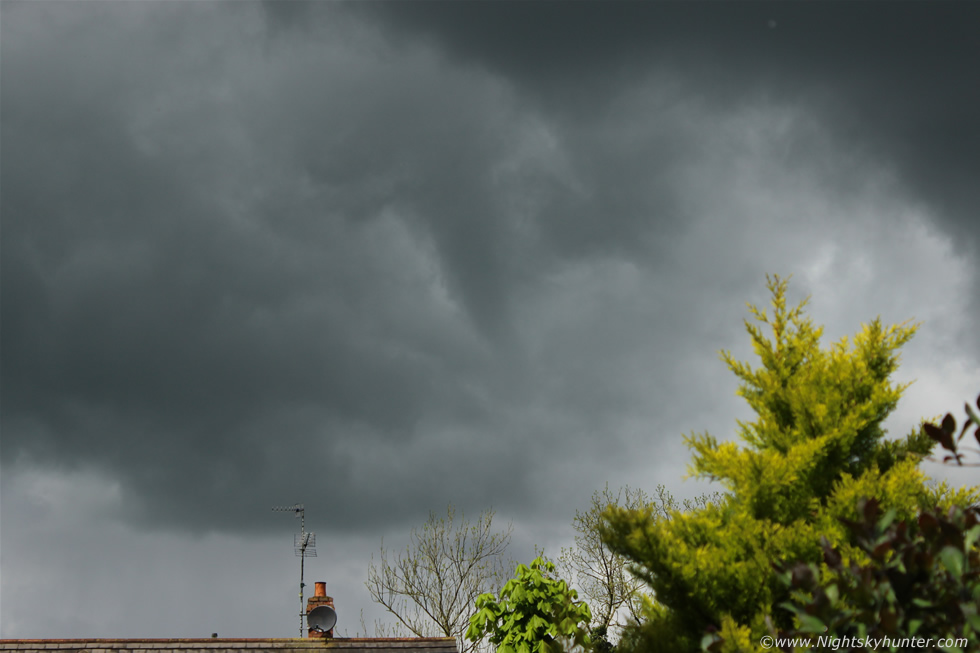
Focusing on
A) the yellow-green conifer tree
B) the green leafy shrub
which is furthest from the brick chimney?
the yellow-green conifer tree

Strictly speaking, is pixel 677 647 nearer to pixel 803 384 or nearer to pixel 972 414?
pixel 803 384

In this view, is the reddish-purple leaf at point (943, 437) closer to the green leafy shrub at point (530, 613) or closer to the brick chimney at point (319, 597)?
the green leafy shrub at point (530, 613)

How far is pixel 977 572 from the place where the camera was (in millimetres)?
4859

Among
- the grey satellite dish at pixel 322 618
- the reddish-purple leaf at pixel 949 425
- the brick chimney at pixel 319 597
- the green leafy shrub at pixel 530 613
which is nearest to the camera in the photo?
the reddish-purple leaf at pixel 949 425

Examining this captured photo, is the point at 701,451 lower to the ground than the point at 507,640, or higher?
higher

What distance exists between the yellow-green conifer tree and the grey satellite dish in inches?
473

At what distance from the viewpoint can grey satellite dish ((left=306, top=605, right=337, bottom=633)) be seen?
21578 mm

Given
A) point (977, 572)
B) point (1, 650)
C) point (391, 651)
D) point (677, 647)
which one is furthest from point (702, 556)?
point (1, 650)

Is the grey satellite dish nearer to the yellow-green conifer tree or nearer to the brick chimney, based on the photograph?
the brick chimney

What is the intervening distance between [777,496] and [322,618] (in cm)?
1413

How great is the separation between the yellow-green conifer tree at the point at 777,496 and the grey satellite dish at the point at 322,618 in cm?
1200

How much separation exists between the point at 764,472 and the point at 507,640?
25.7 feet

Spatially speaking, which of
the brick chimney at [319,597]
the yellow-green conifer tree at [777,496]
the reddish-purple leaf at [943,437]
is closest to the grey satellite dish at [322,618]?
the brick chimney at [319,597]

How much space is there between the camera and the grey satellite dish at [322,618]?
21578 millimetres
